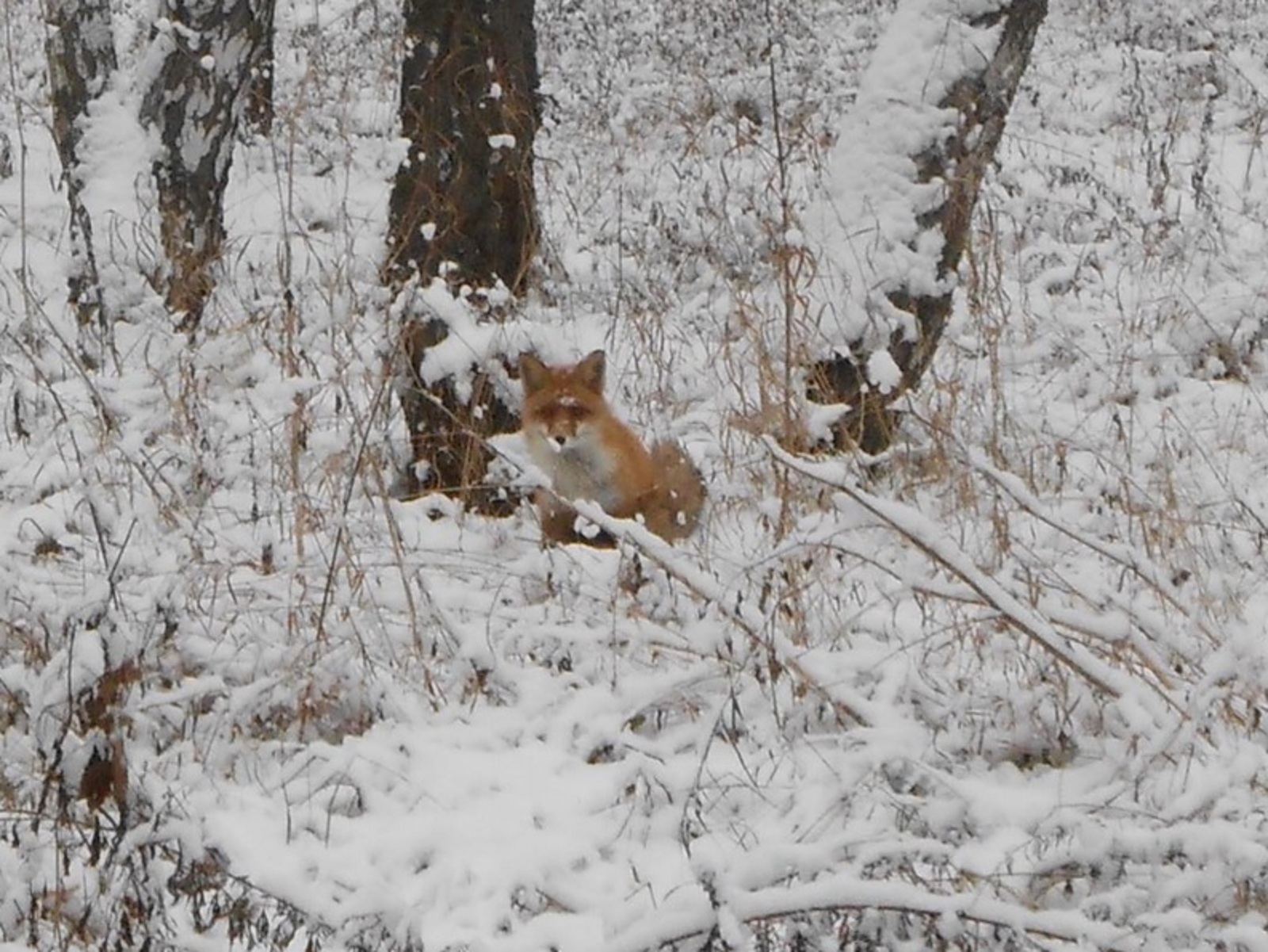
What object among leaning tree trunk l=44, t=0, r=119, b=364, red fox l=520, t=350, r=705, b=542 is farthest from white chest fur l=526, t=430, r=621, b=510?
leaning tree trunk l=44, t=0, r=119, b=364

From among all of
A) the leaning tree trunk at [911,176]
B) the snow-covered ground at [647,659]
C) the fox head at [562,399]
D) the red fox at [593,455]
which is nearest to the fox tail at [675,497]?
the red fox at [593,455]

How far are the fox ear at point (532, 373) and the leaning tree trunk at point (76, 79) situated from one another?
2447 millimetres

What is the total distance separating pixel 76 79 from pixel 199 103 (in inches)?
48.5

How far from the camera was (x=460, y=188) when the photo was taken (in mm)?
6656

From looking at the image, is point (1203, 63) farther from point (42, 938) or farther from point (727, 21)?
point (42, 938)

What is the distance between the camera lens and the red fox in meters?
6.27

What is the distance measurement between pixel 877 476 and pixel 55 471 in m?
2.86

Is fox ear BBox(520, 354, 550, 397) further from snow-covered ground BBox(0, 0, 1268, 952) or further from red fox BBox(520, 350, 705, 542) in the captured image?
snow-covered ground BBox(0, 0, 1268, 952)

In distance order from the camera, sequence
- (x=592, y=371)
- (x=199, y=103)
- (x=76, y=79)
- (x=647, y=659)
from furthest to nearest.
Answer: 1. (x=76, y=79)
2. (x=199, y=103)
3. (x=592, y=371)
4. (x=647, y=659)

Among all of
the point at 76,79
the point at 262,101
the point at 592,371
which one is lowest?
the point at 592,371

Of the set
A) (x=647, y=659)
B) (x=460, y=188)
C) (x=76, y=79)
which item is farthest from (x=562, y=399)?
(x=76, y=79)

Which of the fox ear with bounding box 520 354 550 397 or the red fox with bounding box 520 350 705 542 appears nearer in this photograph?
the red fox with bounding box 520 350 705 542

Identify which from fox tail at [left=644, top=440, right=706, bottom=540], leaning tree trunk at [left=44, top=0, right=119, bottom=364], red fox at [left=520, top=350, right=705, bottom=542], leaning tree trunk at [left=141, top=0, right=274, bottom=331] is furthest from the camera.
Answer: leaning tree trunk at [left=141, top=0, right=274, bottom=331]

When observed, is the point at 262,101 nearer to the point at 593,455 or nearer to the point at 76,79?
the point at 76,79
